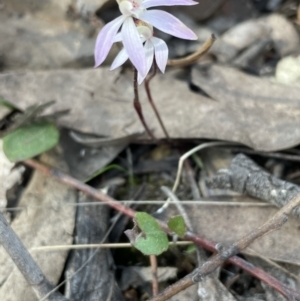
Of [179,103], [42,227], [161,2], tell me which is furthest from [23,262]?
[179,103]

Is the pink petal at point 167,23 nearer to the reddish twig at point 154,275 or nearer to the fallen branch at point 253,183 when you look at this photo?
the fallen branch at point 253,183

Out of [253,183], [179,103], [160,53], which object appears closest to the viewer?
[160,53]

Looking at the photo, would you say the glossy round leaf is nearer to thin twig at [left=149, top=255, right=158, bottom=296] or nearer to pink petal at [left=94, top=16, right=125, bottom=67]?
thin twig at [left=149, top=255, right=158, bottom=296]

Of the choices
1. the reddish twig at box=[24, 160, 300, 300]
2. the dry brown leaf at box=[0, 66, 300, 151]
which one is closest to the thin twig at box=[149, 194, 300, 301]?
the reddish twig at box=[24, 160, 300, 300]

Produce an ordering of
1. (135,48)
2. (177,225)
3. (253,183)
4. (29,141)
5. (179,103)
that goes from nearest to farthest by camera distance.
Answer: (135,48) < (177,225) < (253,183) < (29,141) < (179,103)

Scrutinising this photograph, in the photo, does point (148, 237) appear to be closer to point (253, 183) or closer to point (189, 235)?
point (189, 235)
